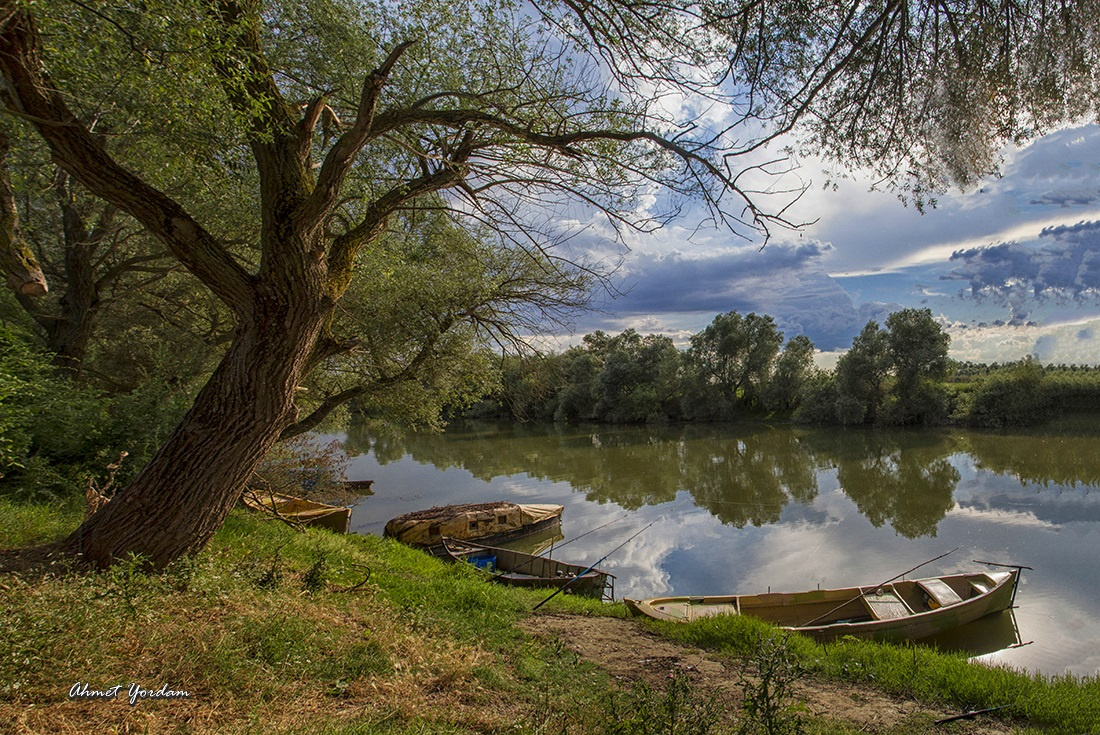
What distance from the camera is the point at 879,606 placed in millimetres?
8906

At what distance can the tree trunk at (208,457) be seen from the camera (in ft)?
13.3

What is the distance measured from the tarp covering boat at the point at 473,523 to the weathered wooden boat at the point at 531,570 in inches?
44.7

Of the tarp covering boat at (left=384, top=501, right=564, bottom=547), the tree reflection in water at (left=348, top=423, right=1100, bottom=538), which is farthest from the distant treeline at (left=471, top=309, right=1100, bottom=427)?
the tarp covering boat at (left=384, top=501, right=564, bottom=547)

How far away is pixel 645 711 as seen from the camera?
2738mm

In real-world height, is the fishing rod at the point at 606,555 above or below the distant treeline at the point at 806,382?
below

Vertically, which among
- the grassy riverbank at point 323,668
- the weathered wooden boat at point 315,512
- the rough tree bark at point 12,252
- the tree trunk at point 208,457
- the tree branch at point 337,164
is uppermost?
the tree branch at point 337,164

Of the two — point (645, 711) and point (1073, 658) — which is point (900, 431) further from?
point (645, 711)

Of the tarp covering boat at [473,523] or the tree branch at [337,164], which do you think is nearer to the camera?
the tree branch at [337,164]

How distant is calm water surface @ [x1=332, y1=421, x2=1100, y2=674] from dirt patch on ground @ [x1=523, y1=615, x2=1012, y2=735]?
547 cm

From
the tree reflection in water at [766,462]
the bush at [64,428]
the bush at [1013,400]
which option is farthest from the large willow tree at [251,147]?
the bush at [1013,400]

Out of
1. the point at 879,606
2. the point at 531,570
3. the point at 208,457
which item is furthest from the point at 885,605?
the point at 208,457

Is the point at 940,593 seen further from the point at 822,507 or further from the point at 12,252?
the point at 12,252

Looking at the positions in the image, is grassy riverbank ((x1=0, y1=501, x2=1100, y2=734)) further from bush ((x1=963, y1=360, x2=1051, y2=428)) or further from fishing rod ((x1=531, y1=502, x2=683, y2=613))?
bush ((x1=963, y1=360, x2=1051, y2=428))

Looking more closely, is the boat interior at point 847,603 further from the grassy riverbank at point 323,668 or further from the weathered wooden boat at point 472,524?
the weathered wooden boat at point 472,524
